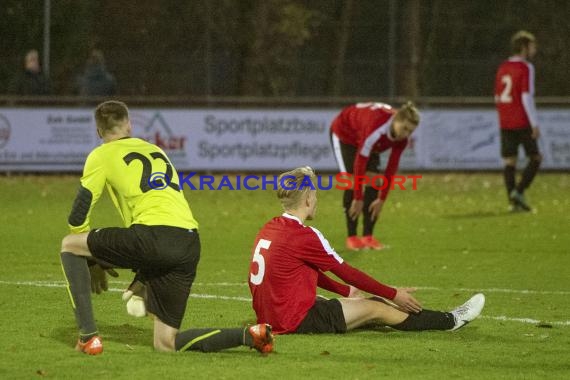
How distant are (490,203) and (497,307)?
953cm

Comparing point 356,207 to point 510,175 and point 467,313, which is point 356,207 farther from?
point 510,175

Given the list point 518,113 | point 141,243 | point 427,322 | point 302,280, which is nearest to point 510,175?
point 518,113

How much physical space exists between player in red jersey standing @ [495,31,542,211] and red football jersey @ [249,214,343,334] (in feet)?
32.4

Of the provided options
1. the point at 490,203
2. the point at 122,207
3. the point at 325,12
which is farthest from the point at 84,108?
the point at 122,207

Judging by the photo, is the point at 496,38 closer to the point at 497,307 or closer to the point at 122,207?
the point at 497,307

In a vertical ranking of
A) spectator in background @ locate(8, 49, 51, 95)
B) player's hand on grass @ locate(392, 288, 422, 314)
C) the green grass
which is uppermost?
spectator in background @ locate(8, 49, 51, 95)

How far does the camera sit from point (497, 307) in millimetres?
10141

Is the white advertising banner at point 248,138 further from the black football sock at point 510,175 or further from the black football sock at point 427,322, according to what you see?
the black football sock at point 427,322

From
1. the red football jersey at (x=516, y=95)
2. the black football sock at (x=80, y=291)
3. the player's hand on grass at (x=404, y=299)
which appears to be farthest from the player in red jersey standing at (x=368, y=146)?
the black football sock at (x=80, y=291)

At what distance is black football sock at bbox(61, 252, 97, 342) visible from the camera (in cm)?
782

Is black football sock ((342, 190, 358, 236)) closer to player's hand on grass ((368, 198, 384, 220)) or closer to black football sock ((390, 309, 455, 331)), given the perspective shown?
player's hand on grass ((368, 198, 384, 220))

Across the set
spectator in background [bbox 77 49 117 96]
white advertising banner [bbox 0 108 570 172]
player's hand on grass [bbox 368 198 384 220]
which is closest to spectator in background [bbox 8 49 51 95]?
spectator in background [bbox 77 49 117 96]

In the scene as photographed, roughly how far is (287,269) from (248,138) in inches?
582

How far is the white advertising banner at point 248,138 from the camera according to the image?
22328 mm
